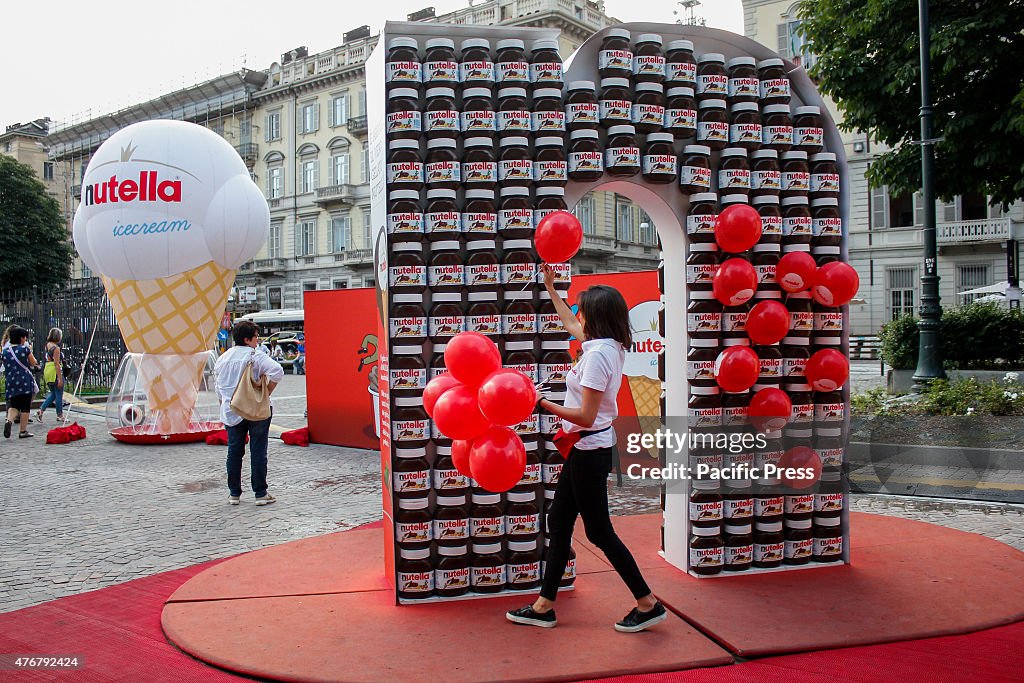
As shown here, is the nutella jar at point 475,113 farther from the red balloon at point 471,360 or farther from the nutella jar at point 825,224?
the nutella jar at point 825,224

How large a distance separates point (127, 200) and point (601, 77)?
26.9 feet

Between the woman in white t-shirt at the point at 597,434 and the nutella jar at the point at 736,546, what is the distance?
1.12 metres

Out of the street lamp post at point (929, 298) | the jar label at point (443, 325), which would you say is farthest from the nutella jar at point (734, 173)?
the street lamp post at point (929, 298)

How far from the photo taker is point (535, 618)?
14.5 ft

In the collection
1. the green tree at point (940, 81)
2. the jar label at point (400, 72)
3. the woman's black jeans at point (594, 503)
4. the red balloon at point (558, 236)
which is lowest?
the woman's black jeans at point (594, 503)

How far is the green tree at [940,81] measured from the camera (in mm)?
13555

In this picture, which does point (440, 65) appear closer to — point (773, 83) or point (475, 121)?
point (475, 121)

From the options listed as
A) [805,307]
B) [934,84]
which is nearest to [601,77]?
[805,307]

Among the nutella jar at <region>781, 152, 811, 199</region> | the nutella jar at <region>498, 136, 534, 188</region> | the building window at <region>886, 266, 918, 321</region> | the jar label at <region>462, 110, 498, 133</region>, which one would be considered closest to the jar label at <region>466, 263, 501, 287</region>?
the nutella jar at <region>498, 136, 534, 188</region>

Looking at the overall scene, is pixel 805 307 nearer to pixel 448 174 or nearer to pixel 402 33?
pixel 448 174

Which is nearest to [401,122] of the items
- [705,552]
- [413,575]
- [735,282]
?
[735,282]

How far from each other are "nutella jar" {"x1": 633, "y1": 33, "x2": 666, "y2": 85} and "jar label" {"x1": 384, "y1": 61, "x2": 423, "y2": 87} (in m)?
1.42

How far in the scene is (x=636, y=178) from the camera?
5195 mm

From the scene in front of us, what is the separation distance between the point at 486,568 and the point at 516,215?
2.17 metres
